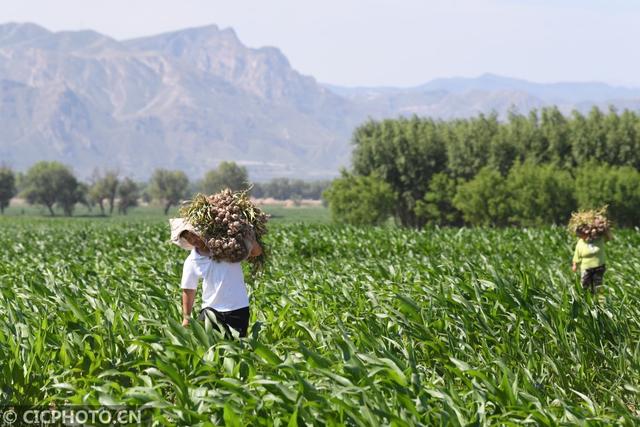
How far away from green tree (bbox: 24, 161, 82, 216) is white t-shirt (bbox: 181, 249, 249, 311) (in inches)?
6267

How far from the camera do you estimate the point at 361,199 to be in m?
70.9

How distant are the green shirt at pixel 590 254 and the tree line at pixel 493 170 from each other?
46.8 metres

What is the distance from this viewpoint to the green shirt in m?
12.9

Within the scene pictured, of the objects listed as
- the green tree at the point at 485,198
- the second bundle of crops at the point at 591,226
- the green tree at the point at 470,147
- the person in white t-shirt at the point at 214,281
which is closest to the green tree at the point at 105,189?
the green tree at the point at 470,147

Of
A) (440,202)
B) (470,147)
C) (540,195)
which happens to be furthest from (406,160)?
(540,195)

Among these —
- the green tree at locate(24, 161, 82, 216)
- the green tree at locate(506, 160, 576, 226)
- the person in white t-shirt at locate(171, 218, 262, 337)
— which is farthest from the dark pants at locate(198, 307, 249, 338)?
the green tree at locate(24, 161, 82, 216)

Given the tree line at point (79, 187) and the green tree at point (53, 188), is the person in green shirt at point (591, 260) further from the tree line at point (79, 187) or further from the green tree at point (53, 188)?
the green tree at point (53, 188)

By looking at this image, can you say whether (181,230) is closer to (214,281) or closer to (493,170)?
(214,281)

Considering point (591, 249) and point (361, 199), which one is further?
point (361, 199)

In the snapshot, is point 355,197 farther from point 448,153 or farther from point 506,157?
point 506,157

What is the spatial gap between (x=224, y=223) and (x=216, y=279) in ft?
1.72

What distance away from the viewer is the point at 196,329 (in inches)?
250

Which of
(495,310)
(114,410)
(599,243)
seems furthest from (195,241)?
(599,243)

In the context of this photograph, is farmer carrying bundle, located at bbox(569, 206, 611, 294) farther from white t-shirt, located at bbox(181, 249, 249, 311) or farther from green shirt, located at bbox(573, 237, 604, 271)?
white t-shirt, located at bbox(181, 249, 249, 311)
